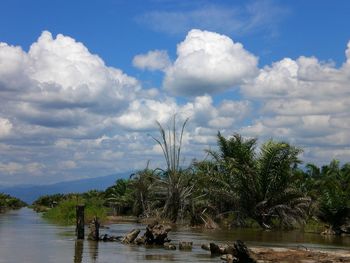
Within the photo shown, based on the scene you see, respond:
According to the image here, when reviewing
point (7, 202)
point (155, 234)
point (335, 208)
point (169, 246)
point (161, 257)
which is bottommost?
point (161, 257)

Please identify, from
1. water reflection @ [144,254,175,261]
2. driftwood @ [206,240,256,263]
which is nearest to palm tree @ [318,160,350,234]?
driftwood @ [206,240,256,263]

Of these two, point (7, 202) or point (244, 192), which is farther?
point (7, 202)

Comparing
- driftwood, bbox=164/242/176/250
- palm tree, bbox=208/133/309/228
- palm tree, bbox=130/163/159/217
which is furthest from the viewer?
palm tree, bbox=130/163/159/217

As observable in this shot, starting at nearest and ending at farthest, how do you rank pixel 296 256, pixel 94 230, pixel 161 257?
pixel 296 256, pixel 161 257, pixel 94 230

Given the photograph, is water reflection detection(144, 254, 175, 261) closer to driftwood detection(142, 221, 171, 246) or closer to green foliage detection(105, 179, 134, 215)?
driftwood detection(142, 221, 171, 246)

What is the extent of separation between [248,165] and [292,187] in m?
3.37

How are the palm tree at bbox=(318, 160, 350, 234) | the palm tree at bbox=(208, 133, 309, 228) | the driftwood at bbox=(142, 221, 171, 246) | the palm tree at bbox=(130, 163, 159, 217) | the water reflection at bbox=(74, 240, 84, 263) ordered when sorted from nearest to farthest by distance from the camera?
the water reflection at bbox=(74, 240, 84, 263) < the driftwood at bbox=(142, 221, 171, 246) < the palm tree at bbox=(318, 160, 350, 234) < the palm tree at bbox=(208, 133, 309, 228) < the palm tree at bbox=(130, 163, 159, 217)

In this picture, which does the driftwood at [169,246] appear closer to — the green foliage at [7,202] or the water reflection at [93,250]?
the water reflection at [93,250]

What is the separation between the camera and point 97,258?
18.6 m

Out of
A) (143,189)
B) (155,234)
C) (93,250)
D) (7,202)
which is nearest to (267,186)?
(143,189)

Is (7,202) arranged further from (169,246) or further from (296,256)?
(296,256)

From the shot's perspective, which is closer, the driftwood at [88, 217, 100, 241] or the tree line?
the driftwood at [88, 217, 100, 241]

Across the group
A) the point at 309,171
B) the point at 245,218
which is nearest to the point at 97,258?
the point at 245,218

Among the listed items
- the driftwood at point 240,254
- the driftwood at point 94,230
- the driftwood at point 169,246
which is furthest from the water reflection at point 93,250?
the driftwood at point 240,254
